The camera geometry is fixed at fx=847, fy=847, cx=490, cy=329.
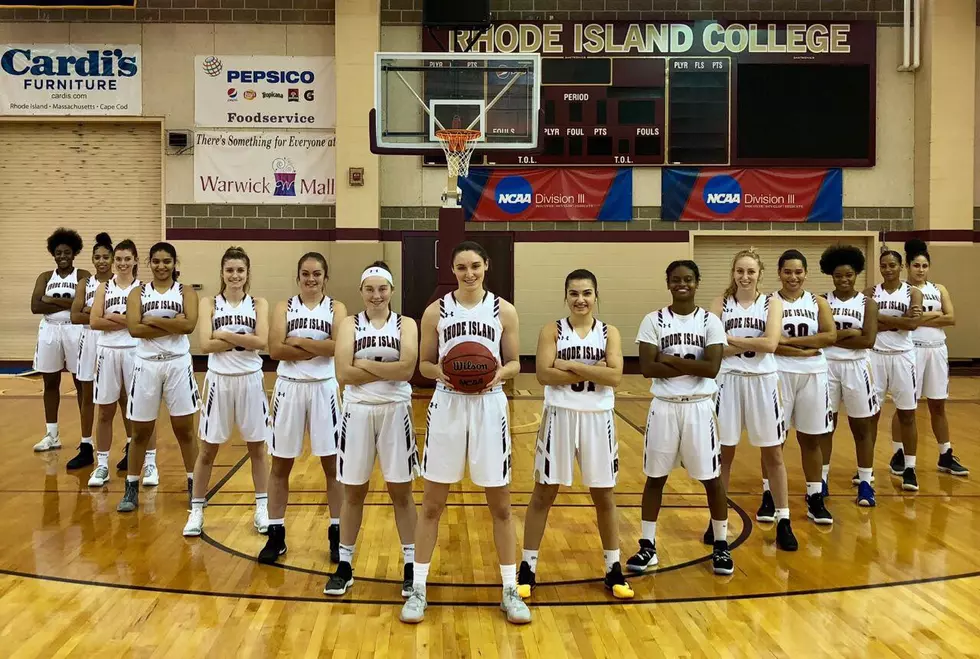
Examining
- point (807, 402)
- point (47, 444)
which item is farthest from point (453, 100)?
point (807, 402)

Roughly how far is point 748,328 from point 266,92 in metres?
10.1

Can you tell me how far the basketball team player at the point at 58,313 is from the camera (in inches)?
271

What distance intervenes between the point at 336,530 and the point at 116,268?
2.60 meters

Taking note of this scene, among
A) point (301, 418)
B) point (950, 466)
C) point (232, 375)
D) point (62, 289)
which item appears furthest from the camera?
point (62, 289)

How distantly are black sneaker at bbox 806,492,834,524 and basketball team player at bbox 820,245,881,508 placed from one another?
527mm

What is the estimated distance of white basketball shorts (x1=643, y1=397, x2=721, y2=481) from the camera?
4.16 m

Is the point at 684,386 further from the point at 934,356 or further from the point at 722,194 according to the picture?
the point at 722,194

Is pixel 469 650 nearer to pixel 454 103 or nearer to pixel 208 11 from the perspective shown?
pixel 454 103

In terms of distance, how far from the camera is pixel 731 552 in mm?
4672

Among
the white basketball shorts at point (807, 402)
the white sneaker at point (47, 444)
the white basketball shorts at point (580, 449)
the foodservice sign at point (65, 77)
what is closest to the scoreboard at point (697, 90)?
the foodservice sign at point (65, 77)

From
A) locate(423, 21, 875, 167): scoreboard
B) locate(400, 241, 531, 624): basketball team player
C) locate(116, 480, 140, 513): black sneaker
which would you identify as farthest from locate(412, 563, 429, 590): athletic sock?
locate(423, 21, 875, 167): scoreboard

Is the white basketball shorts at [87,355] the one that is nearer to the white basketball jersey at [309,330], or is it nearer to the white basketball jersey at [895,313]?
the white basketball jersey at [309,330]

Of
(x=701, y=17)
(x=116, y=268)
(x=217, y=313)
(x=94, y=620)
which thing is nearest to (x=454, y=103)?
(x=701, y=17)

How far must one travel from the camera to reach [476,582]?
13.8ft
